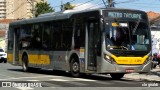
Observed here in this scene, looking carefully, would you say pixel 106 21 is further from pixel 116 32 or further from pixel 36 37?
pixel 36 37

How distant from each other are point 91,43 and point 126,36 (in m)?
1.64

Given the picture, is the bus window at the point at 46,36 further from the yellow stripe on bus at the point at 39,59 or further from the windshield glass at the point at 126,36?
the windshield glass at the point at 126,36

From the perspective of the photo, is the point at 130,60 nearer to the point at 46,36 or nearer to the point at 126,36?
the point at 126,36

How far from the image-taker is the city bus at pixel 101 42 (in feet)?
61.6

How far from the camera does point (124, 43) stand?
1900 cm

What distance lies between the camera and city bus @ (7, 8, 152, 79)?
18.8 meters

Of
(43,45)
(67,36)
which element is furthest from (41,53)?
(67,36)

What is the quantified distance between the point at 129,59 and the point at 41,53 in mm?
6917

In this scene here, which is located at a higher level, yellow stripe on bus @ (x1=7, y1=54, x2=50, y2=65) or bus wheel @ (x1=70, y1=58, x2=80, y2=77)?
yellow stripe on bus @ (x1=7, y1=54, x2=50, y2=65)

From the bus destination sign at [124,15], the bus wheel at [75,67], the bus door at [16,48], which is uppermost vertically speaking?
the bus destination sign at [124,15]

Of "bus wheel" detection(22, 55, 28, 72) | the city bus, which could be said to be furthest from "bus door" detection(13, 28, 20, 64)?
the city bus

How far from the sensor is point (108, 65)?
18609mm

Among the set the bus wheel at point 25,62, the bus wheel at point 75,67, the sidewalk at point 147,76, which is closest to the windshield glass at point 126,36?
the sidewalk at point 147,76

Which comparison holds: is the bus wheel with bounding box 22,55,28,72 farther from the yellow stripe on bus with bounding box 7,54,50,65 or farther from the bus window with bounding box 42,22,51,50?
the bus window with bounding box 42,22,51,50
